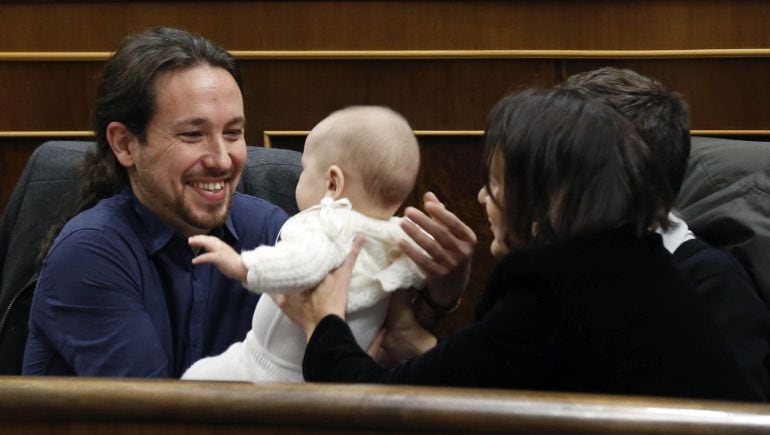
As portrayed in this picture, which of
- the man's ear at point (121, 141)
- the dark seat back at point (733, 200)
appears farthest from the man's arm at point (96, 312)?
the dark seat back at point (733, 200)

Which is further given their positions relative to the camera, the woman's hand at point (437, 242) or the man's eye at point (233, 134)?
the man's eye at point (233, 134)

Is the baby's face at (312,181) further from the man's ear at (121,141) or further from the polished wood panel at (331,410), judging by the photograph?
the polished wood panel at (331,410)

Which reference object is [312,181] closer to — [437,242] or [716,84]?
[437,242]

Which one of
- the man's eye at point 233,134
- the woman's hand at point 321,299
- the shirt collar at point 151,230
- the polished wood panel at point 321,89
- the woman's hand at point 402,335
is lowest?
the woman's hand at point 402,335

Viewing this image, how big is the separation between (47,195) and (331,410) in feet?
2.61

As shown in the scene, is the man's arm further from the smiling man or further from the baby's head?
the baby's head

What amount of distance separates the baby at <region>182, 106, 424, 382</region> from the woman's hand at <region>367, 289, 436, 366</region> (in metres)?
0.02

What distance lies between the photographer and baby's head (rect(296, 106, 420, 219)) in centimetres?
117

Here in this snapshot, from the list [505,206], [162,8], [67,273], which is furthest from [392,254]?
[162,8]

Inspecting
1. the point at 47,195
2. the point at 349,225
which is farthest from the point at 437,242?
the point at 47,195

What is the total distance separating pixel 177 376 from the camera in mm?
1288

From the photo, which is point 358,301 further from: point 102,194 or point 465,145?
point 465,145

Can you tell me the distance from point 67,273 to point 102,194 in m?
0.18

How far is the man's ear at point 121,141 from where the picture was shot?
4.36 feet
